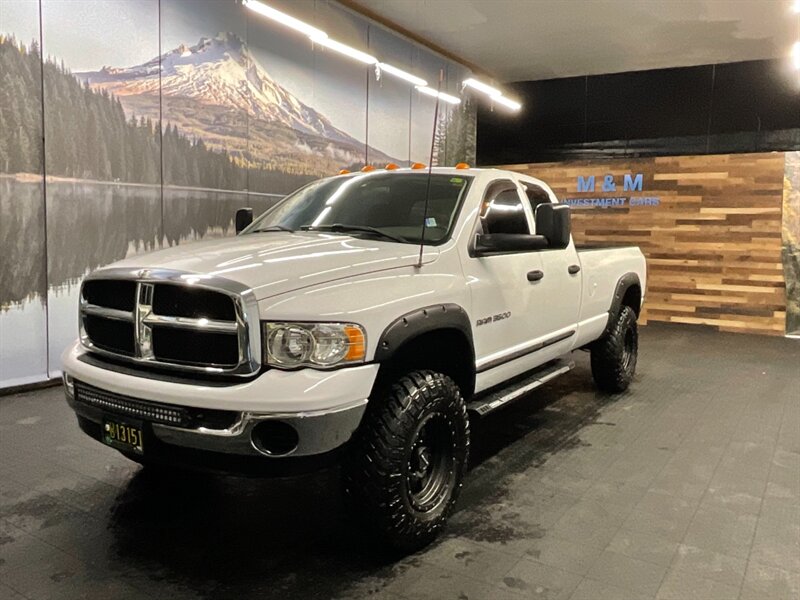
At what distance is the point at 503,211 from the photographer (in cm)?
398

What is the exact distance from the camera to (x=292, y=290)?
2486 mm

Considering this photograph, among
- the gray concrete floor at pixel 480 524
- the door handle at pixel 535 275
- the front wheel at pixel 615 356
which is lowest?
the gray concrete floor at pixel 480 524

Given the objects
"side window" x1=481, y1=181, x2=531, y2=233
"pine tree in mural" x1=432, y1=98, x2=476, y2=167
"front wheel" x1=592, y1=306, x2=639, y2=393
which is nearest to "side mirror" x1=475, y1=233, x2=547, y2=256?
"side window" x1=481, y1=181, x2=531, y2=233

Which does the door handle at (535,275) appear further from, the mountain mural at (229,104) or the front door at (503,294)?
the mountain mural at (229,104)

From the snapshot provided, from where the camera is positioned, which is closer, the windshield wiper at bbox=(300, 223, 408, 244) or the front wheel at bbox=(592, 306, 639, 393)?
the windshield wiper at bbox=(300, 223, 408, 244)

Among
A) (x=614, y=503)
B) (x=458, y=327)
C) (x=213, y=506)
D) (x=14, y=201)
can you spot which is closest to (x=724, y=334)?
(x=614, y=503)

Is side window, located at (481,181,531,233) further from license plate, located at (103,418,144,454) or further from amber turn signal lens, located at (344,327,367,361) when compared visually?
license plate, located at (103,418,144,454)

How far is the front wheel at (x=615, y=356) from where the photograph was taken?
5.53 metres

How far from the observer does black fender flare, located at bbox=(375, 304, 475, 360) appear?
261 centimetres

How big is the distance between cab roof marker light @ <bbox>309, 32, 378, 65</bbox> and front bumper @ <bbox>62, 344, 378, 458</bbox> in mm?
6200

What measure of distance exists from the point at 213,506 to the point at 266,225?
1.66 meters

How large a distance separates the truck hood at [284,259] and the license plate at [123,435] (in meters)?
0.65

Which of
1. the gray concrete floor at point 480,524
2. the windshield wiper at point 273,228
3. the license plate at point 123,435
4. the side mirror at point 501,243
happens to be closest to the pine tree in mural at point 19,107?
the gray concrete floor at point 480,524

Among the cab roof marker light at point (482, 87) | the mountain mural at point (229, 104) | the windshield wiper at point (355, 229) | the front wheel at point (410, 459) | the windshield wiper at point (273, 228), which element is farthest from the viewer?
the cab roof marker light at point (482, 87)
